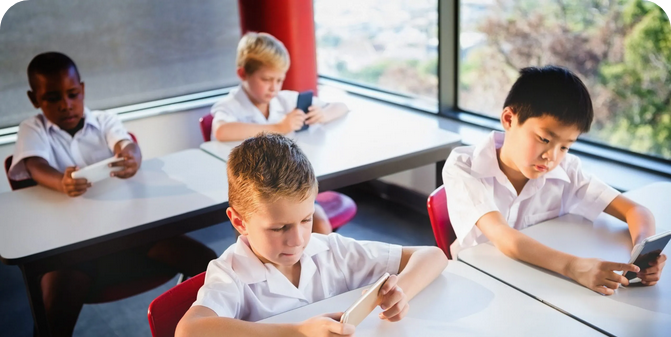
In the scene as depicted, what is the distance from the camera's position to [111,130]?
2713 millimetres

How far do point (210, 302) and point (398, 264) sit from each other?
18.7 inches

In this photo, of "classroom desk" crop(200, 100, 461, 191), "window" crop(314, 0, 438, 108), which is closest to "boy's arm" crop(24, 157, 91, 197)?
"classroom desk" crop(200, 100, 461, 191)

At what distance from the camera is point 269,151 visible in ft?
4.52

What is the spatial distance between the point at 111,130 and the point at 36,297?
1006 mm

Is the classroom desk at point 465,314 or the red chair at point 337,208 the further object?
the red chair at point 337,208

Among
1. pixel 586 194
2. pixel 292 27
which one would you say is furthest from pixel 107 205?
pixel 292 27

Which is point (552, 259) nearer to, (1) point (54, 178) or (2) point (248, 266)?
(2) point (248, 266)

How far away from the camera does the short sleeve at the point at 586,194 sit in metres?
1.86

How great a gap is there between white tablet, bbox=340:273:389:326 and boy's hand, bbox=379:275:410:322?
29 mm

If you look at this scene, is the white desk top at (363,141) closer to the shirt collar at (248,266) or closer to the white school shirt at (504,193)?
the white school shirt at (504,193)

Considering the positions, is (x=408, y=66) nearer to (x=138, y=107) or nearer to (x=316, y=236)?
(x=138, y=107)

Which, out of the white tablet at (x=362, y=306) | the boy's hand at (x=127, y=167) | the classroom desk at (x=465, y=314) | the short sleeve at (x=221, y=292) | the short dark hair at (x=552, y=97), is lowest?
the classroom desk at (x=465, y=314)

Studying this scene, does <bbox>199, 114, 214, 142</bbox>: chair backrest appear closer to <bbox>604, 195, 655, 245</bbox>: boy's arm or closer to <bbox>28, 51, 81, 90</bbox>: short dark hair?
<bbox>28, 51, 81, 90</bbox>: short dark hair

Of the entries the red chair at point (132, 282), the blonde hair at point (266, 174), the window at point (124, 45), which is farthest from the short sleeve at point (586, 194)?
the window at point (124, 45)
